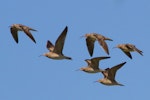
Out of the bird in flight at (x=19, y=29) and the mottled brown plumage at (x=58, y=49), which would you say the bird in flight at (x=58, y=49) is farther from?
the bird in flight at (x=19, y=29)

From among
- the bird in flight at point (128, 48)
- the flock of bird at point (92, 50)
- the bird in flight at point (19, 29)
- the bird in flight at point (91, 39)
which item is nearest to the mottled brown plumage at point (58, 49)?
the flock of bird at point (92, 50)

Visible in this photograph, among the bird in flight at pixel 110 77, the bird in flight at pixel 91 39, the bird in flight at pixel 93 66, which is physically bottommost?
the bird in flight at pixel 110 77

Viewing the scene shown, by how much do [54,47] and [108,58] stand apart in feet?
10.8

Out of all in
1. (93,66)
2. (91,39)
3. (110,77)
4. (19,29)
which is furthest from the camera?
(91,39)

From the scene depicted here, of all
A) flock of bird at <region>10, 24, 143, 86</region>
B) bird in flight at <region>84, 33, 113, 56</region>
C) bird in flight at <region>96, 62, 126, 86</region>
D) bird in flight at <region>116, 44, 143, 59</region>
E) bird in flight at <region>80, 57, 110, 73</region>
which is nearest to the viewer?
flock of bird at <region>10, 24, 143, 86</region>

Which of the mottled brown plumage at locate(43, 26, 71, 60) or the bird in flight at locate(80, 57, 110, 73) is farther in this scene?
the bird in flight at locate(80, 57, 110, 73)

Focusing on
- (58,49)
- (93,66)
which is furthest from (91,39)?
(58,49)

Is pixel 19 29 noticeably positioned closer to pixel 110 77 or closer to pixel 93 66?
pixel 93 66

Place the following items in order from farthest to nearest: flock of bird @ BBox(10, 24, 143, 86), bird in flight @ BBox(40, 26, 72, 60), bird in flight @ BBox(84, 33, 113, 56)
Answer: bird in flight @ BBox(84, 33, 113, 56) < flock of bird @ BBox(10, 24, 143, 86) < bird in flight @ BBox(40, 26, 72, 60)

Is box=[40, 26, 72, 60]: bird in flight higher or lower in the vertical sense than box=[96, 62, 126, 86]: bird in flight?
higher

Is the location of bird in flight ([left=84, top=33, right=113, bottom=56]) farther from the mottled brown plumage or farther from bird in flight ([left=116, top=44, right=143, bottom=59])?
the mottled brown plumage

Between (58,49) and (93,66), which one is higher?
(58,49)

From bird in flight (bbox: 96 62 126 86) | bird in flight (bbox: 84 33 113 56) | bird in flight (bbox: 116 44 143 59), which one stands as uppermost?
bird in flight (bbox: 84 33 113 56)

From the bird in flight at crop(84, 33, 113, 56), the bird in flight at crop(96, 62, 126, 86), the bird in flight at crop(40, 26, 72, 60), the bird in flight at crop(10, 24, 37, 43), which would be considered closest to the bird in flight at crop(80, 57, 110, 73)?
the bird in flight at crop(96, 62, 126, 86)
